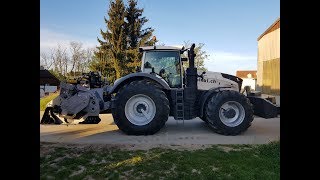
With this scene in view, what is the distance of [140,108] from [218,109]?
1968mm

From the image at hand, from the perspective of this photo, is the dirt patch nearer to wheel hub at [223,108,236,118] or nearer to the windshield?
wheel hub at [223,108,236,118]

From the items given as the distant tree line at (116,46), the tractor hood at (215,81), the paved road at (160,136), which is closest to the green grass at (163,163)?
the paved road at (160,136)

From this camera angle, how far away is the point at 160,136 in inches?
296

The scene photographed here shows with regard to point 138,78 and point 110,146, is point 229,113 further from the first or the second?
point 110,146

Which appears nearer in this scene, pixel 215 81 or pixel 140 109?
pixel 140 109

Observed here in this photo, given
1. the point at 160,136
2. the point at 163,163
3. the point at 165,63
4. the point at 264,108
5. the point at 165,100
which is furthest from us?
the point at 165,63

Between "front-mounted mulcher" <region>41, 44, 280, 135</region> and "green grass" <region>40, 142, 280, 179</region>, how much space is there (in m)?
1.72

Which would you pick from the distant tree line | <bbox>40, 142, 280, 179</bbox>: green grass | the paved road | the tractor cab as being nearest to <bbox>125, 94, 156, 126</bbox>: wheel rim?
the paved road

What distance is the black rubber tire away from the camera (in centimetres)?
756

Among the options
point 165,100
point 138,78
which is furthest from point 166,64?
point 165,100

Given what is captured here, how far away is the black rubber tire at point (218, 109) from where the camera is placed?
7559mm

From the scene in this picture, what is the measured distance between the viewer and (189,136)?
24.6 feet
